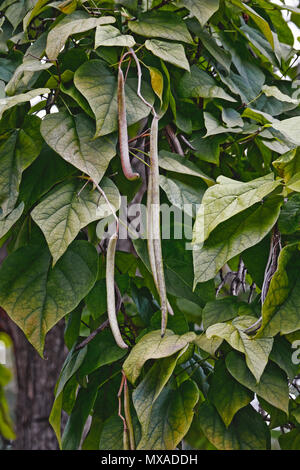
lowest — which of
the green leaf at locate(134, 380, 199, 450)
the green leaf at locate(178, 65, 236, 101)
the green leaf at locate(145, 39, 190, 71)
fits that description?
the green leaf at locate(134, 380, 199, 450)

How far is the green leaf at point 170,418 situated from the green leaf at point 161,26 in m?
0.36

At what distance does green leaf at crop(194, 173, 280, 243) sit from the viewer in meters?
0.49

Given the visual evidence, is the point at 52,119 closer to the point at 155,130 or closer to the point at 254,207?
the point at 155,130

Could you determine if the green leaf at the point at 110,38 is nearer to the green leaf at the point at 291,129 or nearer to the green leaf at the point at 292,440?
the green leaf at the point at 291,129

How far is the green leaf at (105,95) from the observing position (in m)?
0.51

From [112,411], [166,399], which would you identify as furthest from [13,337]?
[166,399]

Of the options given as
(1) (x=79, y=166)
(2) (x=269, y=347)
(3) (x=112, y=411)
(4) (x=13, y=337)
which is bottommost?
(4) (x=13, y=337)

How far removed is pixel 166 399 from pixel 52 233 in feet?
0.64

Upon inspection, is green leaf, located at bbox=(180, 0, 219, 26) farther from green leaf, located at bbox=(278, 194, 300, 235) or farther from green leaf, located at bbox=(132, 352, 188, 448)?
green leaf, located at bbox=(132, 352, 188, 448)

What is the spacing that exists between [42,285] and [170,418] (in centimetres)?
17

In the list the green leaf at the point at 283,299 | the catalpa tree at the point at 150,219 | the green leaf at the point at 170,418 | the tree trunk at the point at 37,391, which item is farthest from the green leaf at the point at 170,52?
the tree trunk at the point at 37,391

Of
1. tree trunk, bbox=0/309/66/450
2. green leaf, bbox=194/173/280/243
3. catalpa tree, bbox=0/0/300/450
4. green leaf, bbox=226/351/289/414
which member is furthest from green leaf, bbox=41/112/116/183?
tree trunk, bbox=0/309/66/450

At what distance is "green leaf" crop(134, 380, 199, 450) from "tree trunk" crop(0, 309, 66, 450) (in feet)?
2.00

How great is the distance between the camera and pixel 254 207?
0.53 metres
